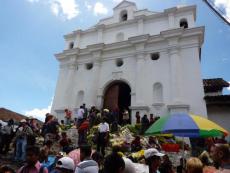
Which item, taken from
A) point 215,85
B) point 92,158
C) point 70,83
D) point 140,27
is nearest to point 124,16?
point 140,27

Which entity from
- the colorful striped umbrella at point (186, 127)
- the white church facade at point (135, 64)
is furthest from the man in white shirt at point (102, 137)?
the white church facade at point (135, 64)

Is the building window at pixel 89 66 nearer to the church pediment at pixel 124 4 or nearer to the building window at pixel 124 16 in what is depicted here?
the building window at pixel 124 16

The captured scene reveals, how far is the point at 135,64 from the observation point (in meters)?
18.8

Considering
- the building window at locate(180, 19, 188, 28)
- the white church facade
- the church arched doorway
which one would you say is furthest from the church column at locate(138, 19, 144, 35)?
the church arched doorway

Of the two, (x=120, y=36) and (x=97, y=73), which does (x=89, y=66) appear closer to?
(x=97, y=73)

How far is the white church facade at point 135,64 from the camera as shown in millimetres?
16641

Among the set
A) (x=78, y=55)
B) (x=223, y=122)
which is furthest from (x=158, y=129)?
(x=78, y=55)

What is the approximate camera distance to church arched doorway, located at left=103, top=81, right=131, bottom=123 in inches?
741

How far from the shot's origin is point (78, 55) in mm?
21391

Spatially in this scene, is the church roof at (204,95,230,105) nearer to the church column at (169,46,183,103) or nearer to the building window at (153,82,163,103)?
the church column at (169,46,183,103)

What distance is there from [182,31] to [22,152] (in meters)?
14.0

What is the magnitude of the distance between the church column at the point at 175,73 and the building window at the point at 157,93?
1061 millimetres

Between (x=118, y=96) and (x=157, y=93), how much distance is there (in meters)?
3.25

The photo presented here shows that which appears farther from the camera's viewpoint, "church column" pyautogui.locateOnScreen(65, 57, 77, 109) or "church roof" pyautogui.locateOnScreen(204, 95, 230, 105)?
"church column" pyautogui.locateOnScreen(65, 57, 77, 109)
